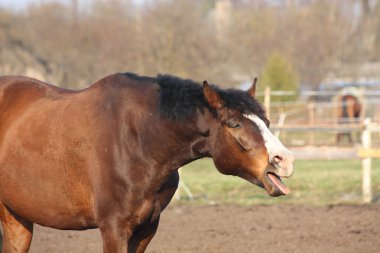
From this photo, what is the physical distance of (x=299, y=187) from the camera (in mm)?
13500

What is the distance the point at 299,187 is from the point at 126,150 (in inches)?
359

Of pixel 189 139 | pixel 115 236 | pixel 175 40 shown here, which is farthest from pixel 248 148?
pixel 175 40

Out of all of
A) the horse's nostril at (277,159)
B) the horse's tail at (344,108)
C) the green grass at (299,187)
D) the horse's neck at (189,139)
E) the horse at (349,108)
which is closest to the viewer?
the horse's nostril at (277,159)

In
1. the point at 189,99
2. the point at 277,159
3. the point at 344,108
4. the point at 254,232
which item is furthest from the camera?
the point at 344,108

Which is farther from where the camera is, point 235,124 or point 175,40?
point 175,40

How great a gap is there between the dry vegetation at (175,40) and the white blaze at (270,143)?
24176 millimetres

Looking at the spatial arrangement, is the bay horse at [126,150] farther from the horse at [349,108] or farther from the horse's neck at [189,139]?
the horse at [349,108]

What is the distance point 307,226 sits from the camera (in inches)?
358

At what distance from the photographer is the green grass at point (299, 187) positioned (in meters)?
11.9

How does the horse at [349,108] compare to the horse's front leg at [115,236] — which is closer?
the horse's front leg at [115,236]

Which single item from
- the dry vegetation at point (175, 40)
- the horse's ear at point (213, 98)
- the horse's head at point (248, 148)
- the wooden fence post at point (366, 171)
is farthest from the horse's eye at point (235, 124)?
the dry vegetation at point (175, 40)

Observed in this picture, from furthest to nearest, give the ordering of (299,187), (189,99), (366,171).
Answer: (299,187) < (366,171) < (189,99)

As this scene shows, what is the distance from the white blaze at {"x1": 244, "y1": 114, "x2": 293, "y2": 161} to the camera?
4.27 m

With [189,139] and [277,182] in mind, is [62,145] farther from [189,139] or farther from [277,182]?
[277,182]
